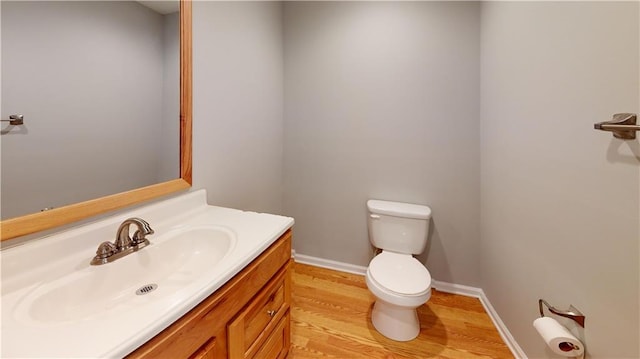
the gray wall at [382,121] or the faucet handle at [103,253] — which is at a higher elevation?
the gray wall at [382,121]

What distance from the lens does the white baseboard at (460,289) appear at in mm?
1493

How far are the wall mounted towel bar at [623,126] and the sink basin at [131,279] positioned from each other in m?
1.27

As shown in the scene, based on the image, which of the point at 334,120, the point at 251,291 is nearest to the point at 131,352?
the point at 251,291

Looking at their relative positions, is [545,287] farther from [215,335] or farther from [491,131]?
[215,335]

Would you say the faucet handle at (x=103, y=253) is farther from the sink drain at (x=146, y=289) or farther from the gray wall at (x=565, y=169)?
the gray wall at (x=565, y=169)

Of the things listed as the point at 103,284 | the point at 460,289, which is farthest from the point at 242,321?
the point at 460,289

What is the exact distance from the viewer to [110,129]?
40.8 inches

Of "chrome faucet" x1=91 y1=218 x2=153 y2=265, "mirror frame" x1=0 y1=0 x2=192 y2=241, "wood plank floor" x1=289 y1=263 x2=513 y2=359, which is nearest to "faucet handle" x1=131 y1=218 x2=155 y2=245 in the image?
"chrome faucet" x1=91 y1=218 x2=153 y2=265

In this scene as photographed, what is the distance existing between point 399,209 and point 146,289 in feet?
5.14

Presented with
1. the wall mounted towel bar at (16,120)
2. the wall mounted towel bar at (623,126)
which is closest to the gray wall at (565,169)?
the wall mounted towel bar at (623,126)

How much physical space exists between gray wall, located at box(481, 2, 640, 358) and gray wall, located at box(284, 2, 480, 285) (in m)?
0.22

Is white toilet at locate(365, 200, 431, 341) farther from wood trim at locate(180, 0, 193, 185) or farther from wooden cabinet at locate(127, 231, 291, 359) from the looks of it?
wood trim at locate(180, 0, 193, 185)

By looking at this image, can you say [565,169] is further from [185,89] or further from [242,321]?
[185,89]

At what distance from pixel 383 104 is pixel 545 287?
1471mm
